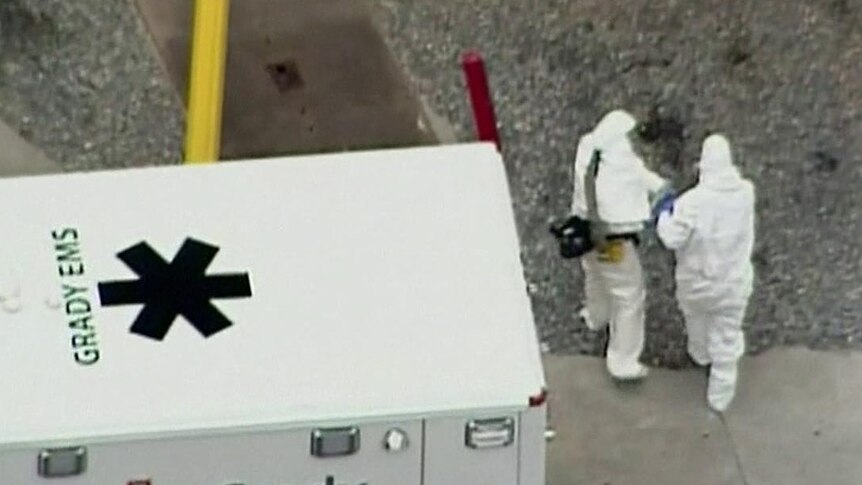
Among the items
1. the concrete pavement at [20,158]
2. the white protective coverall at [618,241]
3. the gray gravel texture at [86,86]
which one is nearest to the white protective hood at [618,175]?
the white protective coverall at [618,241]

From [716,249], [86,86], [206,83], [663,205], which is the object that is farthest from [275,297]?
[86,86]

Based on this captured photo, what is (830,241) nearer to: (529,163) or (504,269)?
(529,163)

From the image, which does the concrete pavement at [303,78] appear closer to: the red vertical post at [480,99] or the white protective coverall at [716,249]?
the red vertical post at [480,99]

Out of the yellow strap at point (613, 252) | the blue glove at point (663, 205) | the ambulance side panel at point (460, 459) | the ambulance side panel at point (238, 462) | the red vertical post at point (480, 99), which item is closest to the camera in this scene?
the ambulance side panel at point (238, 462)

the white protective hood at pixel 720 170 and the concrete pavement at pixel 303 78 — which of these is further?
the concrete pavement at pixel 303 78

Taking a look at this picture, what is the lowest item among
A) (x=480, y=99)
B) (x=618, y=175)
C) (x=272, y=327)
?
(x=272, y=327)

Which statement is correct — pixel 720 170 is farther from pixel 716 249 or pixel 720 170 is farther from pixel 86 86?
pixel 86 86

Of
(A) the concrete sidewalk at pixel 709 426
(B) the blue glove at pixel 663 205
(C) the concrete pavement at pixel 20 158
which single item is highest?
(C) the concrete pavement at pixel 20 158

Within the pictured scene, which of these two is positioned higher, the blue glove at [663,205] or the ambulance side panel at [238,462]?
the blue glove at [663,205]
